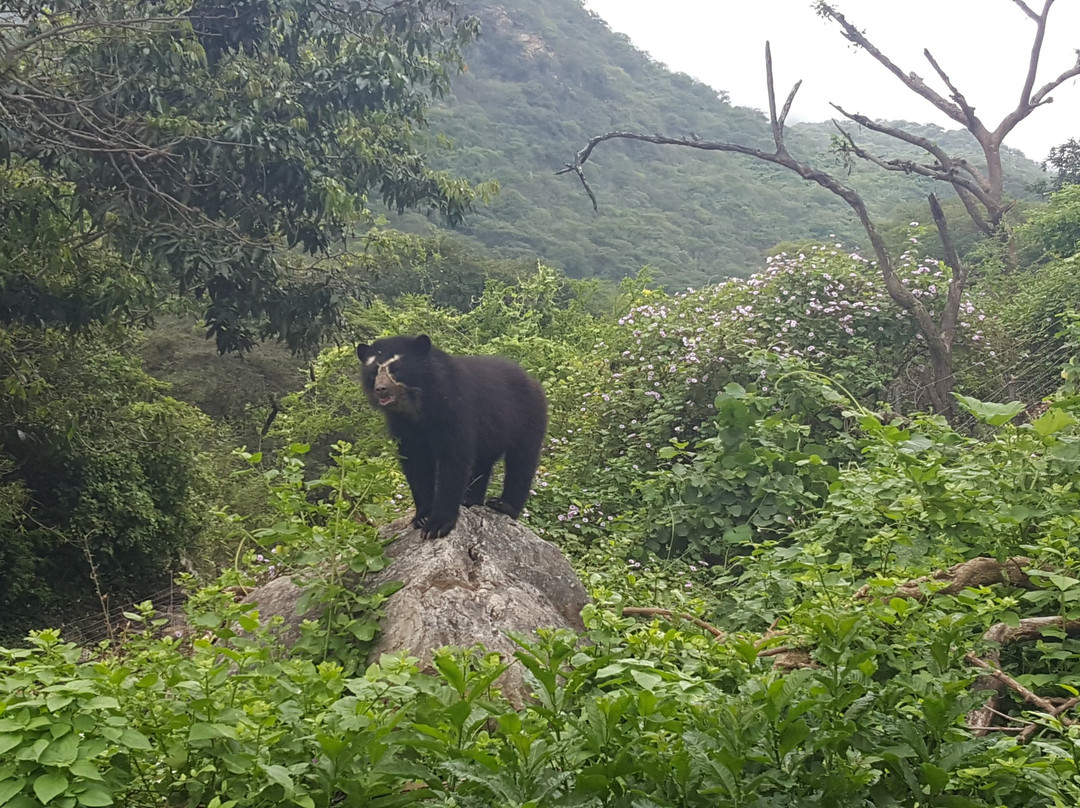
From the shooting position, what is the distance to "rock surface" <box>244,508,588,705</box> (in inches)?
158

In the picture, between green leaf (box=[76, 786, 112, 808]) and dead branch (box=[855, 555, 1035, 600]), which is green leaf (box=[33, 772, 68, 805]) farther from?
dead branch (box=[855, 555, 1035, 600])

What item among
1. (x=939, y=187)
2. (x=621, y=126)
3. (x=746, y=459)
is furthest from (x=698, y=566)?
(x=621, y=126)

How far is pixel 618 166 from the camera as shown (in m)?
36.5

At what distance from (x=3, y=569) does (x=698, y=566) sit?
5689 millimetres

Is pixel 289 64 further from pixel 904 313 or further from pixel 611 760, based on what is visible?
pixel 611 760

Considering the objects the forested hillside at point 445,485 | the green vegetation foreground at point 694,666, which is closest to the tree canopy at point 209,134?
the forested hillside at point 445,485

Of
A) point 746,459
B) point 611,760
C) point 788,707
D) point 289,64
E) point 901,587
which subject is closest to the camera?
point 611,760

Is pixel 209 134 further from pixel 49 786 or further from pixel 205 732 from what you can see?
pixel 49 786

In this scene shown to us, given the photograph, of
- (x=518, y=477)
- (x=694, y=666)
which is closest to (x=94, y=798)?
(x=694, y=666)

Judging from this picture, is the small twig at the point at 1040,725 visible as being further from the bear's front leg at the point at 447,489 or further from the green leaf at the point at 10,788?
the bear's front leg at the point at 447,489

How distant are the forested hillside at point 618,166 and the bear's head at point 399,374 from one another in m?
21.3

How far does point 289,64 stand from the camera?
9.19m

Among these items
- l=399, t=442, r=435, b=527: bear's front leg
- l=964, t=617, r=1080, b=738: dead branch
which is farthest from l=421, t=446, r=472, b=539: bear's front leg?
l=964, t=617, r=1080, b=738: dead branch

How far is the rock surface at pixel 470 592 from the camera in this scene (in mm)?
4012
